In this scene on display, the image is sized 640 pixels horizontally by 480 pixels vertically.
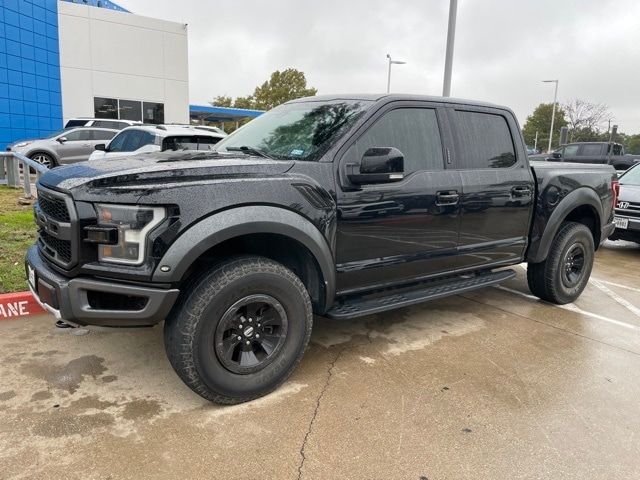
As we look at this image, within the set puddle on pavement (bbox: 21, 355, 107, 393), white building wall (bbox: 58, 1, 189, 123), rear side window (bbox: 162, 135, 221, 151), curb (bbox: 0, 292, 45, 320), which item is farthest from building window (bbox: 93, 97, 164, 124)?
puddle on pavement (bbox: 21, 355, 107, 393)

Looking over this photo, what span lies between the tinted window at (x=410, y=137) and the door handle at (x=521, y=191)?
2.94 feet

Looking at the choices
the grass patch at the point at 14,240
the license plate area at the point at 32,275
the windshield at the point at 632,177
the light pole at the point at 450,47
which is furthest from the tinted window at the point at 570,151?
the license plate area at the point at 32,275

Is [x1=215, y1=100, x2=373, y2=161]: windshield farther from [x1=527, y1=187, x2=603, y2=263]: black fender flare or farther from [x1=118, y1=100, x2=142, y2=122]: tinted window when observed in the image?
[x1=118, y1=100, x2=142, y2=122]: tinted window

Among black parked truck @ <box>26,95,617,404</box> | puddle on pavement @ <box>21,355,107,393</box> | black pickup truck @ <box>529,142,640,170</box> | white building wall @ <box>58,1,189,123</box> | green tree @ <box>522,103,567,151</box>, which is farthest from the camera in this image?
green tree @ <box>522,103,567,151</box>

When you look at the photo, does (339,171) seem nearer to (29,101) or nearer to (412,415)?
(412,415)

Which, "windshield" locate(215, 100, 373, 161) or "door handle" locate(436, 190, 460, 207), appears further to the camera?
"door handle" locate(436, 190, 460, 207)

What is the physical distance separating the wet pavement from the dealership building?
65.1 ft

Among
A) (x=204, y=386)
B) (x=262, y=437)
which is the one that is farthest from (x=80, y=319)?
(x=262, y=437)

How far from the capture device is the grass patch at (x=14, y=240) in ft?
14.8

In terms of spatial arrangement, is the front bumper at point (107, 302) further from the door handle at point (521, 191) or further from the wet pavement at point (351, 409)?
the door handle at point (521, 191)

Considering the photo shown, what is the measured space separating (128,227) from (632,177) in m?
9.23

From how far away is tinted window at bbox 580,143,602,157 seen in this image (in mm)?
18703

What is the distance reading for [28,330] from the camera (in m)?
3.95

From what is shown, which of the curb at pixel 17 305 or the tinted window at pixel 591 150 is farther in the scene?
the tinted window at pixel 591 150
